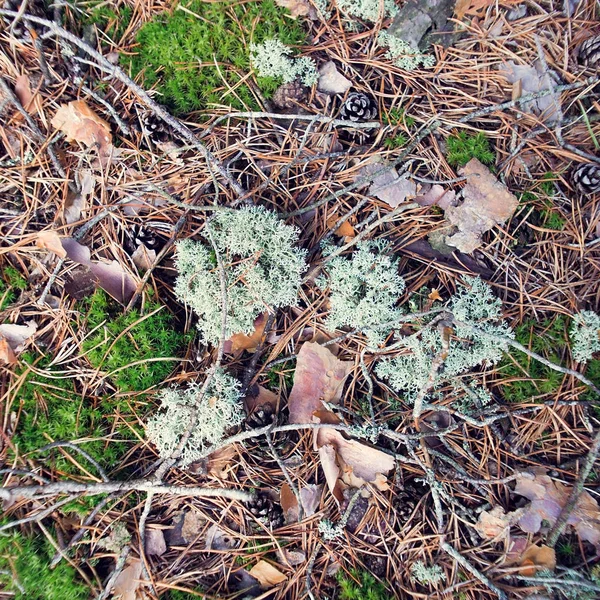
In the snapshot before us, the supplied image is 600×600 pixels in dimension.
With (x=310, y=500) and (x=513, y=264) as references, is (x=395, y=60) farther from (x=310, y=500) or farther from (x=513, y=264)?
(x=310, y=500)

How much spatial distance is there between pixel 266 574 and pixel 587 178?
299cm

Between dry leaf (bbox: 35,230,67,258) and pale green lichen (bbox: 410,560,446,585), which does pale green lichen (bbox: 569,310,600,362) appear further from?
dry leaf (bbox: 35,230,67,258)

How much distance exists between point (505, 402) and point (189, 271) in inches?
81.6

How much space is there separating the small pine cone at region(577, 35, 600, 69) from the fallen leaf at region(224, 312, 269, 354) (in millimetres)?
2504

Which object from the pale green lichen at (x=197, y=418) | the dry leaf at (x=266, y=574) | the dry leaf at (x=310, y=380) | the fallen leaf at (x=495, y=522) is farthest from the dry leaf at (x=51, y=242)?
the fallen leaf at (x=495, y=522)

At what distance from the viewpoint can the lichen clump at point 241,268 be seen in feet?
8.23

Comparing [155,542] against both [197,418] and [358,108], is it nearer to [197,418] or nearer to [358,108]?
[197,418]

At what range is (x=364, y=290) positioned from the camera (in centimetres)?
265

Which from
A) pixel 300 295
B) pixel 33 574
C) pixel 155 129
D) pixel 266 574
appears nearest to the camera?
pixel 33 574

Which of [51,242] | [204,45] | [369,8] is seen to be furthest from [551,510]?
[204,45]

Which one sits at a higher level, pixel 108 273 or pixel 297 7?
pixel 297 7

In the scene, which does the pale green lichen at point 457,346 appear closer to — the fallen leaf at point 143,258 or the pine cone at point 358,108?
the pine cone at point 358,108

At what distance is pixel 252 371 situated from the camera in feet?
8.86

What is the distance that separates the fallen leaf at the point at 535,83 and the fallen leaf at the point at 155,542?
335cm
